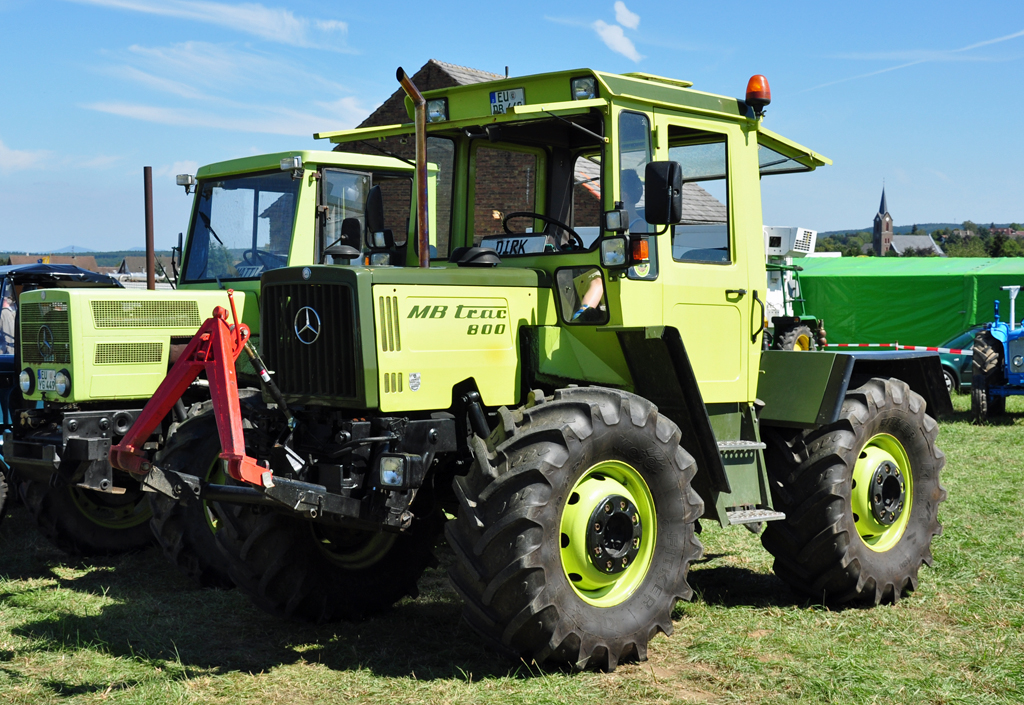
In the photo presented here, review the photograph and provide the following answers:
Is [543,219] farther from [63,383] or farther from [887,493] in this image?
[63,383]

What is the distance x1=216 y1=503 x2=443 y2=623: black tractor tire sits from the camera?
5.46 meters

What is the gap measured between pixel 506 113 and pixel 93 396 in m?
3.75

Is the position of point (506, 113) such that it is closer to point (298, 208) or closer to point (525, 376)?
point (525, 376)

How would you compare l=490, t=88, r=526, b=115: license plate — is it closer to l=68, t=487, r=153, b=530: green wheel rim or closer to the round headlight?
the round headlight

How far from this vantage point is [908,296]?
23.0 m

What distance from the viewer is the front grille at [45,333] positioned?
7.15 m

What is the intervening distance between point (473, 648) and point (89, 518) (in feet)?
13.3

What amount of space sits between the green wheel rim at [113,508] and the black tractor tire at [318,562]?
2719mm

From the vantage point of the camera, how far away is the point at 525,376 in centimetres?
533

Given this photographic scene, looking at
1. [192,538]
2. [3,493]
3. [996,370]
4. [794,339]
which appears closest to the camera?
[192,538]

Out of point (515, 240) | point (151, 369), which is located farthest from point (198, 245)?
point (515, 240)

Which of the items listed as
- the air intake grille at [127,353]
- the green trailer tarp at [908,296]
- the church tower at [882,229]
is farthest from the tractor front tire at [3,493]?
the church tower at [882,229]

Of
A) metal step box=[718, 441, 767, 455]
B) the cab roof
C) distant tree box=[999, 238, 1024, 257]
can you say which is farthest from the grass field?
distant tree box=[999, 238, 1024, 257]

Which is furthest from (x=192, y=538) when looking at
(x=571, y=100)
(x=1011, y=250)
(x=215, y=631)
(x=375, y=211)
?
(x=1011, y=250)
